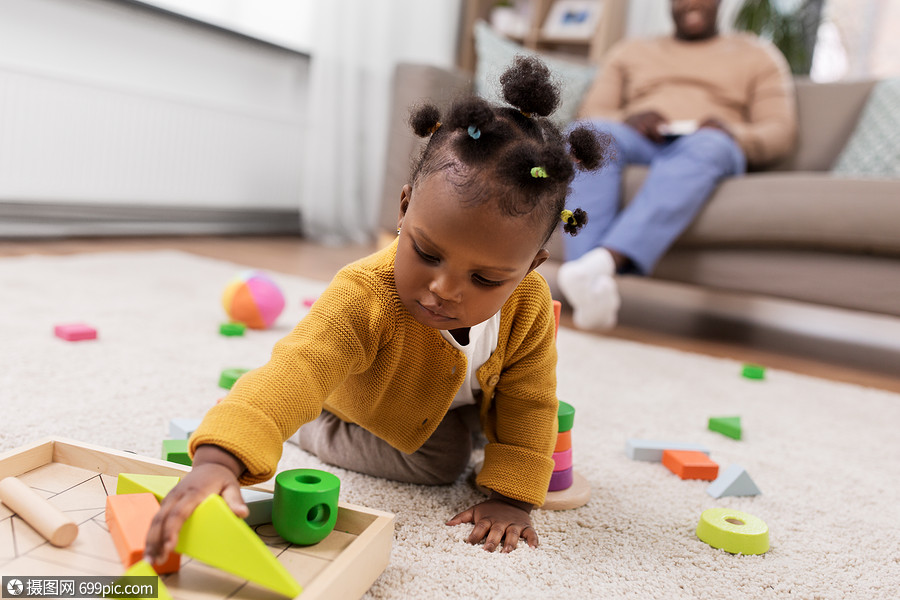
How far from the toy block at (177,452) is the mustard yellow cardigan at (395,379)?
0.55 feet

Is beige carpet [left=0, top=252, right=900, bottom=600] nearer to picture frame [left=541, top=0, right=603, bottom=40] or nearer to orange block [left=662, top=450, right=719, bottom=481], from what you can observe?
orange block [left=662, top=450, right=719, bottom=481]

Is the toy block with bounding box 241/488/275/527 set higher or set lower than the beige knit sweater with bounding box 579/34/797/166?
lower

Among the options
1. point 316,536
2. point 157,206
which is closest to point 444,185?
point 316,536

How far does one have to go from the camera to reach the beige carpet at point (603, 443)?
0.71 metres

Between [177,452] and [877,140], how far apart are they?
216 centimetres

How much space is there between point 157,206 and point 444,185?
7.98 feet

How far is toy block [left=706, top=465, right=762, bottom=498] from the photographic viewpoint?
0.94m

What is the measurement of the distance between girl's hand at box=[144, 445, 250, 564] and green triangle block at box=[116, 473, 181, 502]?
52 mm

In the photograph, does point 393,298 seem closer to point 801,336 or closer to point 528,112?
point 528,112

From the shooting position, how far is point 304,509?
615mm

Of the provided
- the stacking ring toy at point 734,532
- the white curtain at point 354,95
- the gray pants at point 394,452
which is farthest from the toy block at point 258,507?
the white curtain at point 354,95

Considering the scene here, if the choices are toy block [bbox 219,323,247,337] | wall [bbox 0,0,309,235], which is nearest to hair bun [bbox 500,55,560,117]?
toy block [bbox 219,323,247,337]

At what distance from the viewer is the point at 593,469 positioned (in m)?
0.99

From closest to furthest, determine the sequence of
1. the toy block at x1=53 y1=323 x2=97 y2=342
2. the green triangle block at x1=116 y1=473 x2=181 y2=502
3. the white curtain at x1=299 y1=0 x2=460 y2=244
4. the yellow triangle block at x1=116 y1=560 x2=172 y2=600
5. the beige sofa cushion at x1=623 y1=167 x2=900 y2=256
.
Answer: the yellow triangle block at x1=116 y1=560 x2=172 y2=600
the green triangle block at x1=116 y1=473 x2=181 y2=502
the toy block at x1=53 y1=323 x2=97 y2=342
the beige sofa cushion at x1=623 y1=167 x2=900 y2=256
the white curtain at x1=299 y1=0 x2=460 y2=244
